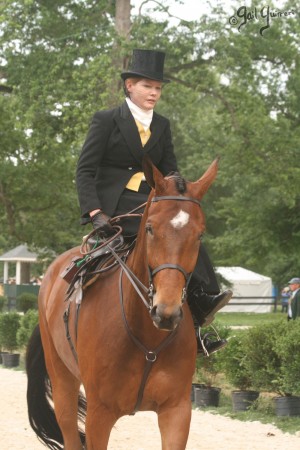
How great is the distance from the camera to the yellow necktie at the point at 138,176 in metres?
6.43

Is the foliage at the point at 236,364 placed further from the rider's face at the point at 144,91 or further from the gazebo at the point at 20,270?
the gazebo at the point at 20,270

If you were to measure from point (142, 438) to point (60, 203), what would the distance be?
19.8 metres

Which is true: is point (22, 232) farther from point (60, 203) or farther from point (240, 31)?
point (240, 31)

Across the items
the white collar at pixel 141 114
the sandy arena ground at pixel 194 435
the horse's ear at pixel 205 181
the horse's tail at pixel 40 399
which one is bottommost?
the sandy arena ground at pixel 194 435

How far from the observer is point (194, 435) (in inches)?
403

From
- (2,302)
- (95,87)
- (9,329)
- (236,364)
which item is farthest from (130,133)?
(2,302)

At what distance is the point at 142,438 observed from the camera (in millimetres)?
10023

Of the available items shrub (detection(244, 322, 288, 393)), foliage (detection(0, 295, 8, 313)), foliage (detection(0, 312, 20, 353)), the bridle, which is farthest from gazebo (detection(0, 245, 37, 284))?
the bridle

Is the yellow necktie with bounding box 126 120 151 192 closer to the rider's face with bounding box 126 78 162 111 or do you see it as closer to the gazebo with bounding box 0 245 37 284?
the rider's face with bounding box 126 78 162 111

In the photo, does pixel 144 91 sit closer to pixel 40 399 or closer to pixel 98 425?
pixel 98 425

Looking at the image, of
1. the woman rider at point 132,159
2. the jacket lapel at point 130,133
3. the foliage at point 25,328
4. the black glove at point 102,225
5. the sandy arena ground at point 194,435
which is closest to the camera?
the black glove at point 102,225

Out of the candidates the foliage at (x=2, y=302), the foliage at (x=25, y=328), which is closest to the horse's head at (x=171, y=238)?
the foliage at (x=25, y=328)

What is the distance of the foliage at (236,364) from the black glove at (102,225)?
243 inches

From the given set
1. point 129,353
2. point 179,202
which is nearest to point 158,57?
point 179,202
